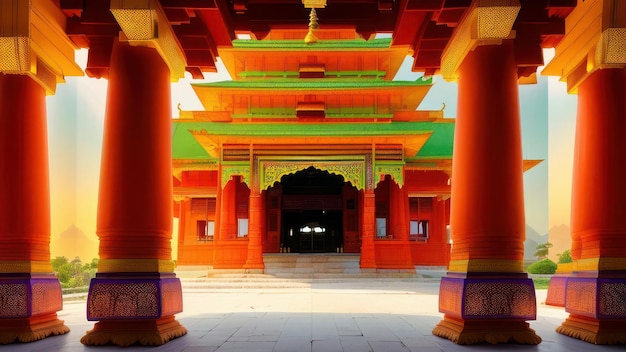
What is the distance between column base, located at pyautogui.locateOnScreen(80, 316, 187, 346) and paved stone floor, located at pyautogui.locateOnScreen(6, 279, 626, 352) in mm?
94

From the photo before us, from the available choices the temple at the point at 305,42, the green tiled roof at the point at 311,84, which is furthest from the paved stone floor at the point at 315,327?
the green tiled roof at the point at 311,84

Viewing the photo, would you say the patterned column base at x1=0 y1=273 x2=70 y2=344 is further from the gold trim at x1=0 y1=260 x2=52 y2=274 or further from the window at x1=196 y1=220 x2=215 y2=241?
the window at x1=196 y1=220 x2=215 y2=241

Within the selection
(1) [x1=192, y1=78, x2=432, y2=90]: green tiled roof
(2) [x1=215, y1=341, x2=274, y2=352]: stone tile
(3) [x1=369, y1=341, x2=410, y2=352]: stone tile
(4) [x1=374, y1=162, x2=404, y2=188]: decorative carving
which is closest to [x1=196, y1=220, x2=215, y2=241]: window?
(1) [x1=192, y1=78, x2=432, y2=90]: green tiled roof

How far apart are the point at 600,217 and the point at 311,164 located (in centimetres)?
1318

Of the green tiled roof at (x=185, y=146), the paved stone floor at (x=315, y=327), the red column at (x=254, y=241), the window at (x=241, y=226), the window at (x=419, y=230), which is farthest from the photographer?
the window at (x=241, y=226)

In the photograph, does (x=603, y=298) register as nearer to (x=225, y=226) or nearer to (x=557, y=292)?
(x=557, y=292)

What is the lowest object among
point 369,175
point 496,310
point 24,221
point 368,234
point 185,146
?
point 496,310

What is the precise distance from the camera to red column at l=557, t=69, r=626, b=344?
565 centimetres

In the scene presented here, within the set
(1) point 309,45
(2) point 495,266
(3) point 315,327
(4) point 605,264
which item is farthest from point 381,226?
(2) point 495,266

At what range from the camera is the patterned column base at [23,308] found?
5777 millimetres

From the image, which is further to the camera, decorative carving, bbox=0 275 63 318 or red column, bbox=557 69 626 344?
decorative carving, bbox=0 275 63 318

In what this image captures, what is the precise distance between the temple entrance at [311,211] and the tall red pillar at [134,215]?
17685mm

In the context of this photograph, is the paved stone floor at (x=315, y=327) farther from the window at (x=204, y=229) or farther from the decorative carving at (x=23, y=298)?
the window at (x=204, y=229)

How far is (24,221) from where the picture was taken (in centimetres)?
614
